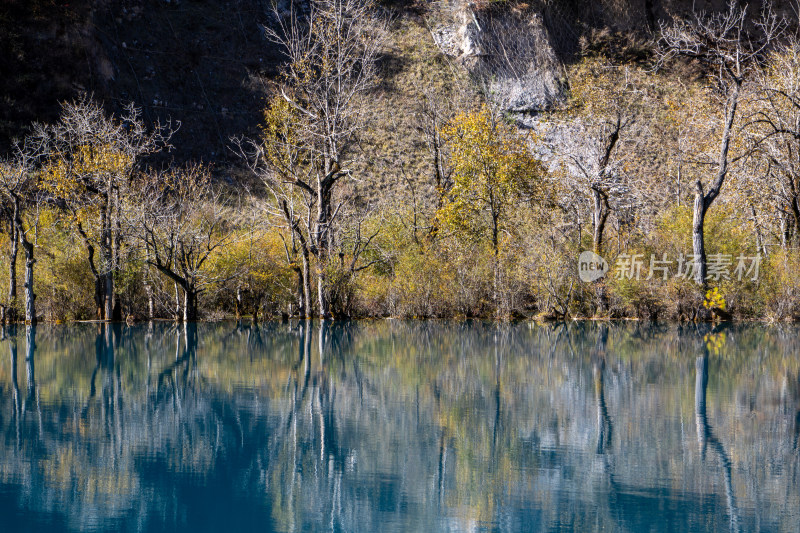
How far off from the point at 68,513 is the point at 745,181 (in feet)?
82.3

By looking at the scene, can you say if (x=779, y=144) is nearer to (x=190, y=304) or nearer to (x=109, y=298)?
(x=190, y=304)

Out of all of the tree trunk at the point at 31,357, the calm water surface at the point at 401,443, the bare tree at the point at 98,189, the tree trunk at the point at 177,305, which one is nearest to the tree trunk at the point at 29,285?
the tree trunk at the point at 31,357

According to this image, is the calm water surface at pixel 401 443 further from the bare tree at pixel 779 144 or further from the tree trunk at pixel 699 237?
the bare tree at pixel 779 144

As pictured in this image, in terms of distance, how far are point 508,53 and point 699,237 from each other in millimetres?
30894

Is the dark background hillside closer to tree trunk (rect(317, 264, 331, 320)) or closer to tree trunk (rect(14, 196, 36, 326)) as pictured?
tree trunk (rect(14, 196, 36, 326))

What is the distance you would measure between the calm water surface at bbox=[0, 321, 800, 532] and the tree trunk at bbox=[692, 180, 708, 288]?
26.9ft

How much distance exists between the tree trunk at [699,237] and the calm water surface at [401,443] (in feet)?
26.9

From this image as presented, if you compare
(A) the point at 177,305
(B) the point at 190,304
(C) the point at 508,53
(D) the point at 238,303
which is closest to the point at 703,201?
(D) the point at 238,303

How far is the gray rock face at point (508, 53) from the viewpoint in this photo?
49.3 m

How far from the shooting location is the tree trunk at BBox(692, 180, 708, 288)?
2230cm

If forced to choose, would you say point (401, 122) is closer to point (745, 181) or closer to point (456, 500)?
point (745, 181)

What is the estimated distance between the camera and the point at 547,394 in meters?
10.2

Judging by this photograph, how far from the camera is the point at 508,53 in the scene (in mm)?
50781

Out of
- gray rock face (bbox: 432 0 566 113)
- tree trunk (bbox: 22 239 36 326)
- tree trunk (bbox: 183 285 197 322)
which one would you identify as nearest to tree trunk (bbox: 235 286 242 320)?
tree trunk (bbox: 183 285 197 322)
